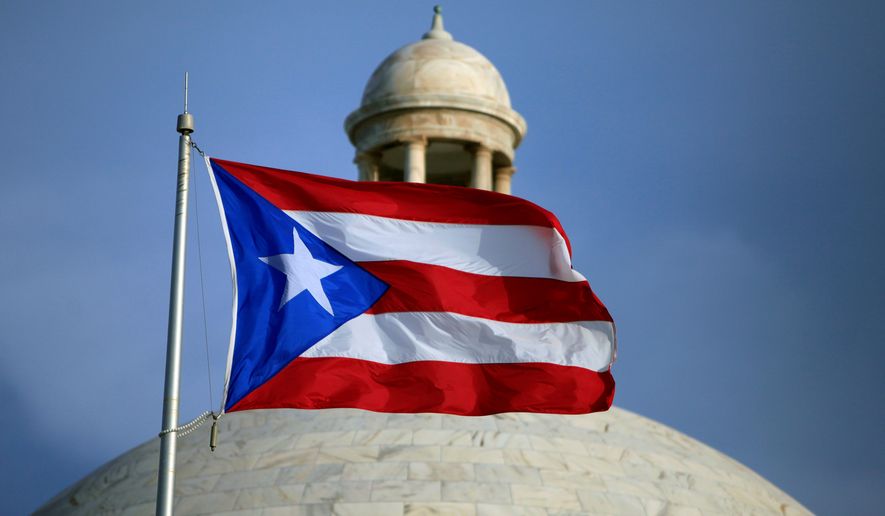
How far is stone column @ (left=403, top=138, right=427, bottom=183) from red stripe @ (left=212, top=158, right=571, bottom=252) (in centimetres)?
1293

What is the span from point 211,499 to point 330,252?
29.9 ft

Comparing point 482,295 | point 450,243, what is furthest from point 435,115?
point 482,295

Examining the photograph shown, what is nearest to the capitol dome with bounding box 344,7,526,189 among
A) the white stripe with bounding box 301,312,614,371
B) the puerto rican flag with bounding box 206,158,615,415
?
the puerto rican flag with bounding box 206,158,615,415

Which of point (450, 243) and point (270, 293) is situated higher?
point (450, 243)

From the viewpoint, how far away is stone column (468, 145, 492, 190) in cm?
2880

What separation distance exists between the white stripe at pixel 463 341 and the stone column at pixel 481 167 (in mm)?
14021

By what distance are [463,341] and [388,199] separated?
161cm

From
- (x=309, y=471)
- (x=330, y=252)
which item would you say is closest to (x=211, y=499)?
(x=309, y=471)

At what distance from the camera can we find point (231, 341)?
1327cm

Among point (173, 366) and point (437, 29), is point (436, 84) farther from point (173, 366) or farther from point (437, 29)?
point (173, 366)

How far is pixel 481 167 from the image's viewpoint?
28844 mm

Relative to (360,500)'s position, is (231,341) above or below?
above

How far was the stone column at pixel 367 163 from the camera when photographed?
29469mm

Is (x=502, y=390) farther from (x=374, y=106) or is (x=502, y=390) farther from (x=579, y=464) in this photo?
(x=374, y=106)
